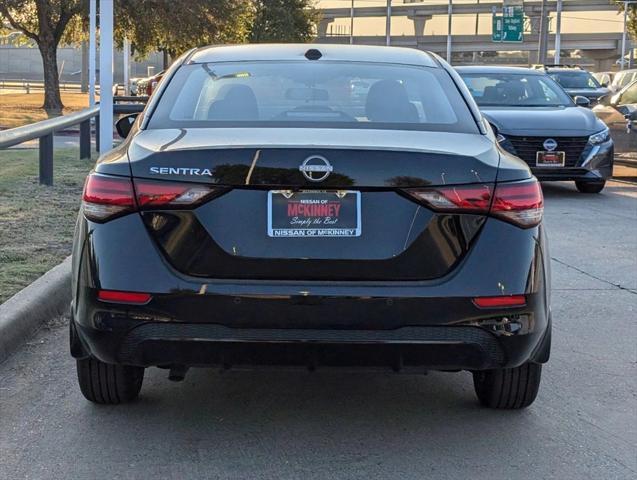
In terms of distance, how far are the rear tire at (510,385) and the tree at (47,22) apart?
29.4 m

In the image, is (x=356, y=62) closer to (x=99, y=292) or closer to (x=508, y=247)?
(x=508, y=247)

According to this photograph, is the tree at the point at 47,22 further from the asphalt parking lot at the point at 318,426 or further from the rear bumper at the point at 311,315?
the rear bumper at the point at 311,315

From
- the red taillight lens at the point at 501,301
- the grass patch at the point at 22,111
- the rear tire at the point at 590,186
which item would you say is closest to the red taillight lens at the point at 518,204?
the red taillight lens at the point at 501,301

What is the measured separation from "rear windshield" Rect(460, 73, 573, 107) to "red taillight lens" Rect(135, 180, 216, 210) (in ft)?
34.3

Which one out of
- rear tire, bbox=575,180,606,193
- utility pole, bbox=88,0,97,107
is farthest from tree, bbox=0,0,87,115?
rear tire, bbox=575,180,606,193

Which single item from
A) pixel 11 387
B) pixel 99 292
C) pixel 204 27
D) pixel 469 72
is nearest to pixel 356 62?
pixel 99 292

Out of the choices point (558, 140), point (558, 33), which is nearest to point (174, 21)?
point (558, 140)

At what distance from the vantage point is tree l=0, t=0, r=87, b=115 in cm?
3247

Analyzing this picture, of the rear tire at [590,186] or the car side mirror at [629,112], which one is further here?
the car side mirror at [629,112]

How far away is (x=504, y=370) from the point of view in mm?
4430

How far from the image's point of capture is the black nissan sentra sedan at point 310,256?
3.73 meters

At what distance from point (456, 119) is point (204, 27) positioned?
3113cm


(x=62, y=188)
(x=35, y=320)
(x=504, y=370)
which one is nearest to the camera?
(x=504, y=370)

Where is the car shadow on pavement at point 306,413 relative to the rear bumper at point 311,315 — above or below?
below
